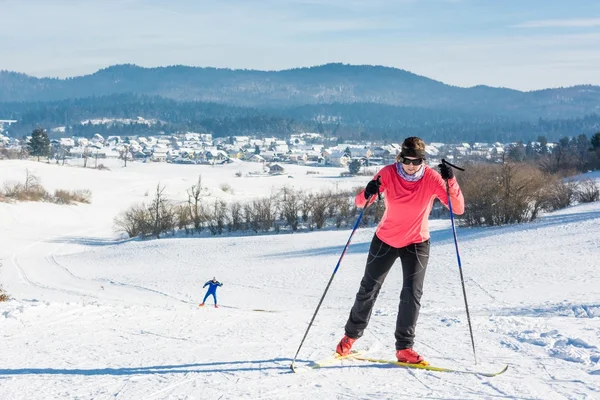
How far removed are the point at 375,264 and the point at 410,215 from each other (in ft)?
1.86

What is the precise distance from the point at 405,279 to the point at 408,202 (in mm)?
736

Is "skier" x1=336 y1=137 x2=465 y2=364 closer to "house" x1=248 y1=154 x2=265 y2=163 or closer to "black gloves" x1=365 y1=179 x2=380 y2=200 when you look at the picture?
"black gloves" x1=365 y1=179 x2=380 y2=200

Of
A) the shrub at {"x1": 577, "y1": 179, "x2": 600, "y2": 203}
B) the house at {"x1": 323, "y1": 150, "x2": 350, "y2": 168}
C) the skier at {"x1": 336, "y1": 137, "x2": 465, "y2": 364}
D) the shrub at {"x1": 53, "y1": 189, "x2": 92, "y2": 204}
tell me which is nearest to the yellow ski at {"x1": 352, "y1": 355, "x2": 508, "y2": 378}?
the skier at {"x1": 336, "y1": 137, "x2": 465, "y2": 364}

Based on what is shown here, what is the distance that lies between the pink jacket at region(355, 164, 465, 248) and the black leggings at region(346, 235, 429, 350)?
80 millimetres

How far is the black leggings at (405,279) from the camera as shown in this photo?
19.0ft

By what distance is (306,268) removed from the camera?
30094mm

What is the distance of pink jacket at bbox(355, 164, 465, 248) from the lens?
5.62 metres

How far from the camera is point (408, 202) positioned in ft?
18.6

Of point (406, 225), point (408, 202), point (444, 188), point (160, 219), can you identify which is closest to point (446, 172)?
point (444, 188)

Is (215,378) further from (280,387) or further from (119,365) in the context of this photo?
(119,365)

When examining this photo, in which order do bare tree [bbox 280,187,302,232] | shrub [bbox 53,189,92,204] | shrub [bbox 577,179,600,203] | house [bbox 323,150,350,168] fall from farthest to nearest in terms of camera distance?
house [bbox 323,150,350,168] → shrub [bbox 53,189,92,204] → bare tree [bbox 280,187,302,232] → shrub [bbox 577,179,600,203]

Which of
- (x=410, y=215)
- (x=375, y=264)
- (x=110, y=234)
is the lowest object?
(x=110, y=234)

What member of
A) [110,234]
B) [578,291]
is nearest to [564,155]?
[110,234]

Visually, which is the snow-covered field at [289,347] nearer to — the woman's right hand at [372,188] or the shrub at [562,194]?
the woman's right hand at [372,188]
